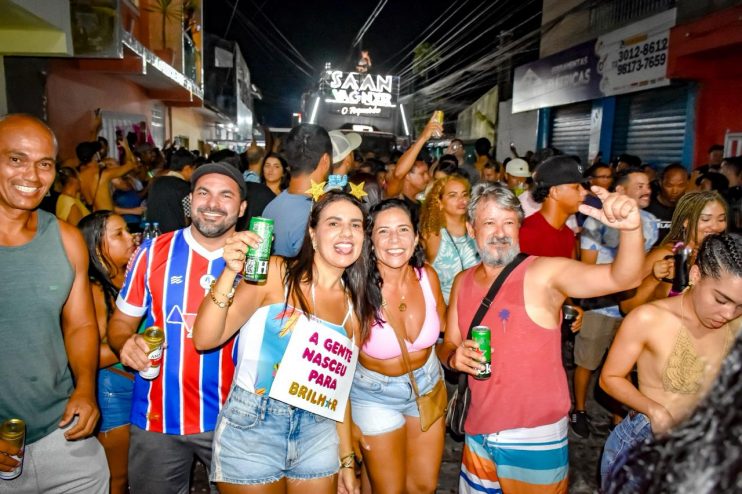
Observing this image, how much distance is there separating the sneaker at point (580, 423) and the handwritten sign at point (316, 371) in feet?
10.3

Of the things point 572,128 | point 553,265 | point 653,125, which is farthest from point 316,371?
point 572,128

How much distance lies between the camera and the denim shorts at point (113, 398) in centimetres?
306

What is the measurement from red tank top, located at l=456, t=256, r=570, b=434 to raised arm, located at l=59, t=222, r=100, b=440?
1998 mm

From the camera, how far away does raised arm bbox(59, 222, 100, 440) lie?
2500 millimetres

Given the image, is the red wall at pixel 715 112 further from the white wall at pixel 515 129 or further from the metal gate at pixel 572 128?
the white wall at pixel 515 129

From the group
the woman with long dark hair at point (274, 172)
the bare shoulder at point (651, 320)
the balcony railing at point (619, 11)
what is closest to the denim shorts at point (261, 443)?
the bare shoulder at point (651, 320)

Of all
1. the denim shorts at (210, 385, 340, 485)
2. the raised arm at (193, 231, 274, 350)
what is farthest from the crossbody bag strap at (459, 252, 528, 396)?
the raised arm at (193, 231, 274, 350)

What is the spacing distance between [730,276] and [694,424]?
6.43 ft

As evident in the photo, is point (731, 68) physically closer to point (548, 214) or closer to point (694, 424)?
point (548, 214)

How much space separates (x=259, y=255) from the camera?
90.5 inches

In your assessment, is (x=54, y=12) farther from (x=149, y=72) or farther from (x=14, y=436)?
(x=14, y=436)

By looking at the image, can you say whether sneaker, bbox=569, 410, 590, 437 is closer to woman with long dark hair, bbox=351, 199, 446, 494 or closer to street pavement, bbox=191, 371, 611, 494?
street pavement, bbox=191, 371, 611, 494

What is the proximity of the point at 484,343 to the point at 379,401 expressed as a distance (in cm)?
89

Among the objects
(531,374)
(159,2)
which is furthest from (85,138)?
(531,374)
